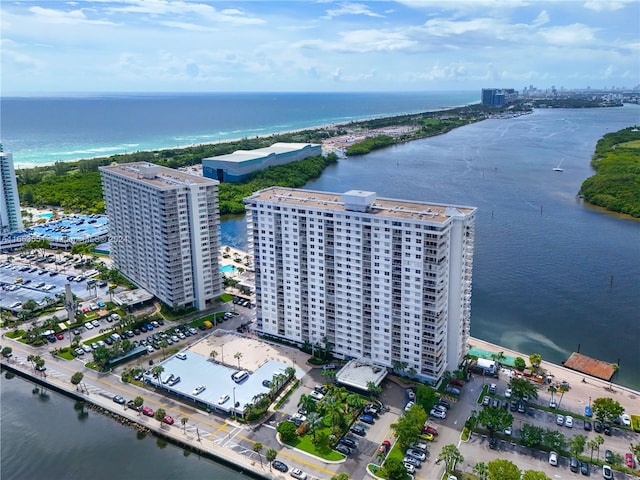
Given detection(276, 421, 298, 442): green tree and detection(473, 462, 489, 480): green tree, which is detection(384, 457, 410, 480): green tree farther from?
detection(276, 421, 298, 442): green tree

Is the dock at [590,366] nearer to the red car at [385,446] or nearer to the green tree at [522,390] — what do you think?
the green tree at [522,390]

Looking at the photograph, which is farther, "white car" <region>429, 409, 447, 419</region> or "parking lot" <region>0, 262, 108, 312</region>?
"parking lot" <region>0, 262, 108, 312</region>

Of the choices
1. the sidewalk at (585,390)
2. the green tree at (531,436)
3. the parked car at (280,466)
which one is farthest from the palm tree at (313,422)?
the sidewalk at (585,390)

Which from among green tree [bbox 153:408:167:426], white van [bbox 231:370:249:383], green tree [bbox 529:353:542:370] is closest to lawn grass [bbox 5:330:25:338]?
green tree [bbox 153:408:167:426]

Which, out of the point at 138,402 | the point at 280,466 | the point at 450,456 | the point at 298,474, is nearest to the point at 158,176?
the point at 138,402

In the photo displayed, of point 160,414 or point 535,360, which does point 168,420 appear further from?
point 535,360

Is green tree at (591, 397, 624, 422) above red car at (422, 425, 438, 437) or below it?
above
